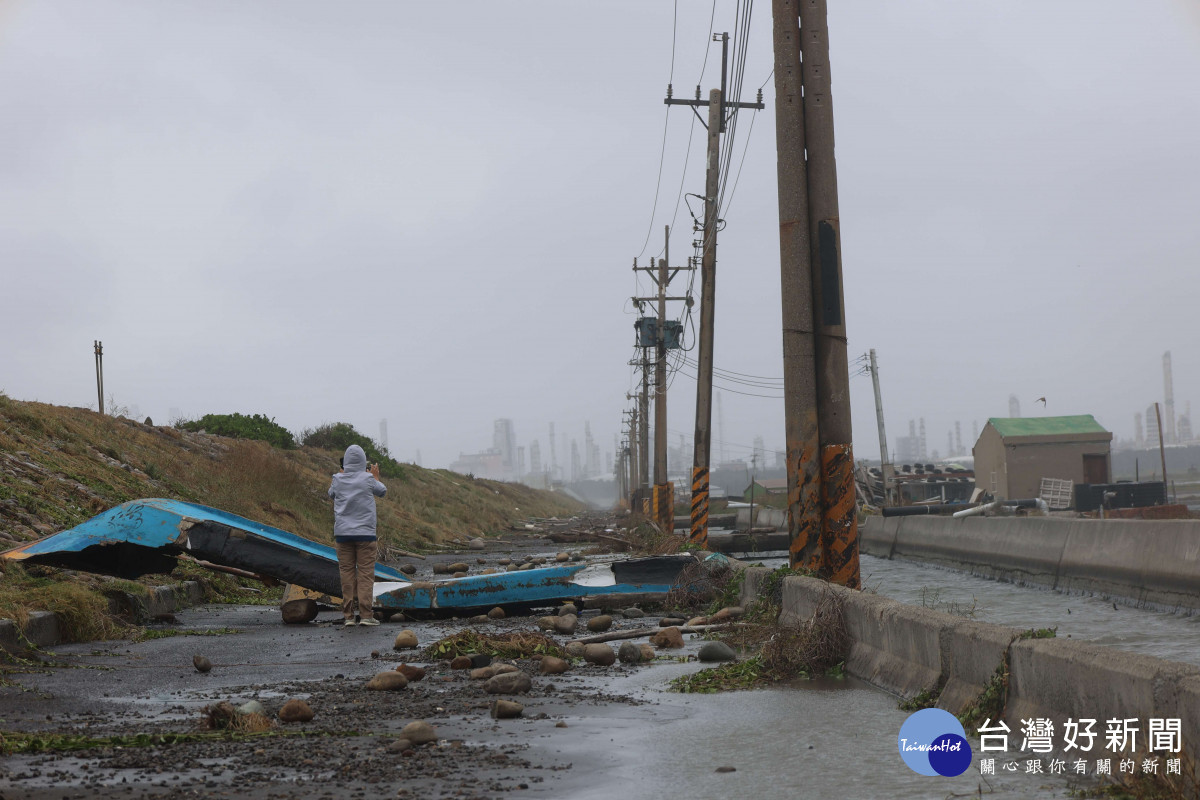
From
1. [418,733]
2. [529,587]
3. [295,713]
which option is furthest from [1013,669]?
[529,587]

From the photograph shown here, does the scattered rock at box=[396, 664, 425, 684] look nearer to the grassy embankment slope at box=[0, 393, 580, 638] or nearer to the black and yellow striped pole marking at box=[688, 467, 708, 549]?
the grassy embankment slope at box=[0, 393, 580, 638]

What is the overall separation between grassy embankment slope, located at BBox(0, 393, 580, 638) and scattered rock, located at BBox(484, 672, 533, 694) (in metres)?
4.03

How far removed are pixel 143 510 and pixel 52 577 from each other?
1.28 m

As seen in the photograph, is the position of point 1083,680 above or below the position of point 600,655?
above

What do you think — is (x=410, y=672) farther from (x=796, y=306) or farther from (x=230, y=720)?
(x=796, y=306)

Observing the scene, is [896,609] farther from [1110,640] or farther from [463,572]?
[463,572]

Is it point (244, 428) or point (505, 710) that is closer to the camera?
point (505, 710)

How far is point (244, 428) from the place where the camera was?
125 ft

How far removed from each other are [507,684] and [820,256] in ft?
17.3

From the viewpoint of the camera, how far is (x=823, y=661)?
755 centimetres

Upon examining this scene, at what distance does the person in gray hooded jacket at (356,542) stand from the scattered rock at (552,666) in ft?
A: 13.8

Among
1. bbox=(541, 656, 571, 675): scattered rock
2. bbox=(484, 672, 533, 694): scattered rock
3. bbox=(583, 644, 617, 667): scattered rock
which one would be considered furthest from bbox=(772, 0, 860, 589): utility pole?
bbox=(484, 672, 533, 694): scattered rock

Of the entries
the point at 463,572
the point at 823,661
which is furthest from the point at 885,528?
the point at 823,661

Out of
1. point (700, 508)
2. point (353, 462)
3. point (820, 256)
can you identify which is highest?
point (820, 256)
